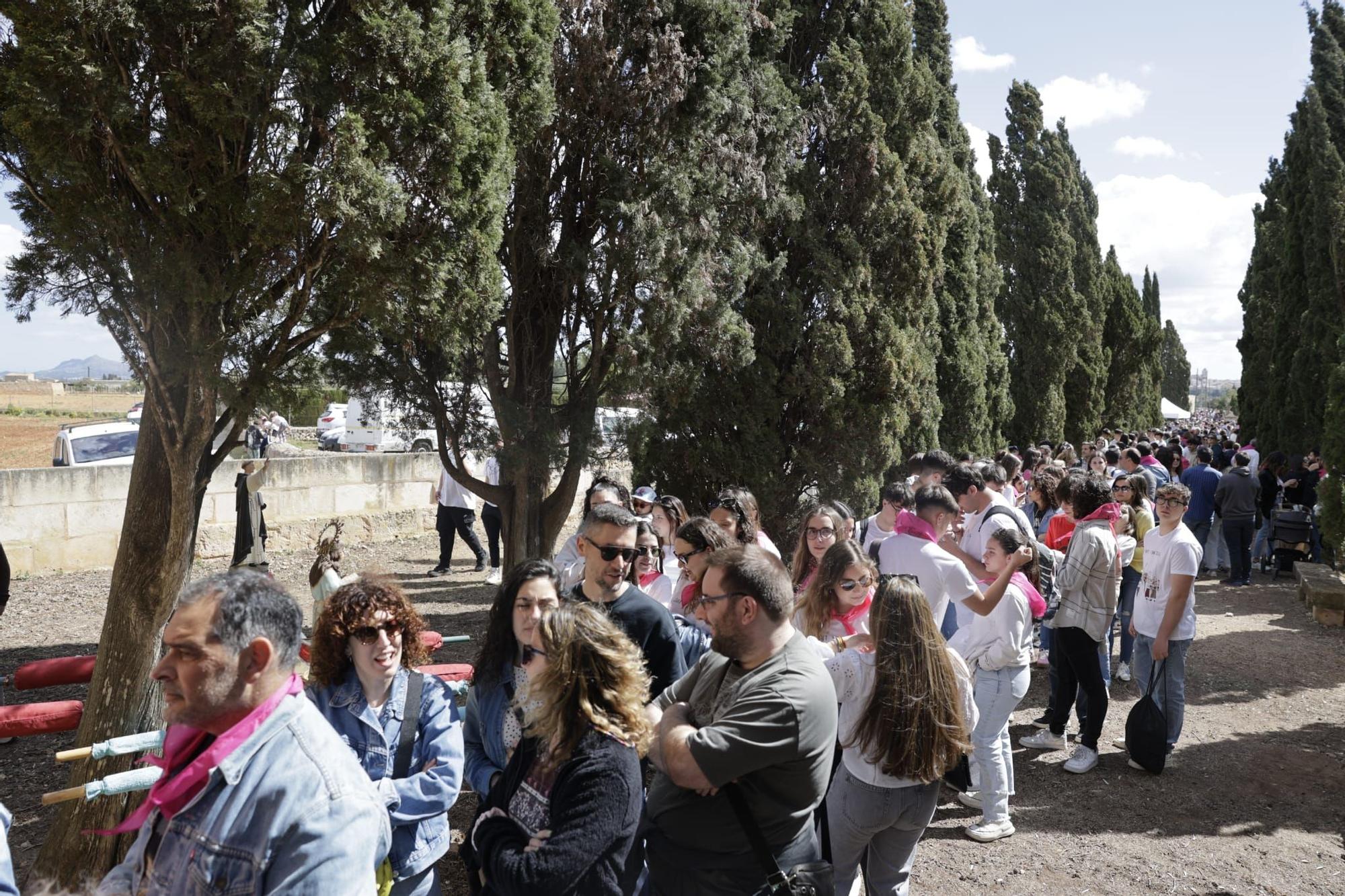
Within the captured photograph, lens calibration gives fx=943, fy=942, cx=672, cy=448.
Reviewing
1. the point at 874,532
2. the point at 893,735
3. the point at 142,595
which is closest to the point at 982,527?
the point at 874,532

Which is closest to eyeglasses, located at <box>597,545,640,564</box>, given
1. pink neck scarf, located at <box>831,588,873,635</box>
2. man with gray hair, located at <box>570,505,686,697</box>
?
man with gray hair, located at <box>570,505,686,697</box>

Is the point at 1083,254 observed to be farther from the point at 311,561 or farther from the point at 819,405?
the point at 311,561

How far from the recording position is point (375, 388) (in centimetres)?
834

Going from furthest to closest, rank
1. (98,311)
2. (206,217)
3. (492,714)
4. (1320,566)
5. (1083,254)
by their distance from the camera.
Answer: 1. (1083,254)
2. (1320,566)
3. (98,311)
4. (206,217)
5. (492,714)

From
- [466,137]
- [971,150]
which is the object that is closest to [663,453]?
[466,137]

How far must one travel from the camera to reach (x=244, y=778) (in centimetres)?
183

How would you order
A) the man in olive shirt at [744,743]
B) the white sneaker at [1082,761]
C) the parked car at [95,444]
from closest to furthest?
1. the man in olive shirt at [744,743]
2. the white sneaker at [1082,761]
3. the parked car at [95,444]

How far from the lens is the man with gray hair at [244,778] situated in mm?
1815

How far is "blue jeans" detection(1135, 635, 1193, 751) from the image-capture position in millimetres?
6422

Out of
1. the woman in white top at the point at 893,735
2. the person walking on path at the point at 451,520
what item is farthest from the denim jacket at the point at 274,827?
the person walking on path at the point at 451,520

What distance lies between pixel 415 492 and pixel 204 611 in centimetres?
1480

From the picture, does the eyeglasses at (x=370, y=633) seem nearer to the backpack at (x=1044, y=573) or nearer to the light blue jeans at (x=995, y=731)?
the light blue jeans at (x=995, y=731)

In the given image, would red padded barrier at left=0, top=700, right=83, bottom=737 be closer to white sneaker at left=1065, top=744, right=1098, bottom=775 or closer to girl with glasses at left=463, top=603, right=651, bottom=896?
girl with glasses at left=463, top=603, right=651, bottom=896

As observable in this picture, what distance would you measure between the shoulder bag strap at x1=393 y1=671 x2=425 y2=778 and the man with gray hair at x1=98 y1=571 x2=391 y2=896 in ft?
4.01
